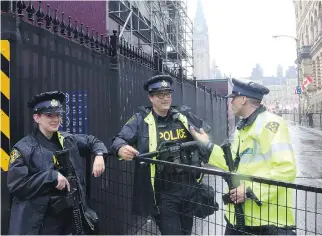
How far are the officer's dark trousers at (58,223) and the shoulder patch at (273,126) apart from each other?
68.2 inches

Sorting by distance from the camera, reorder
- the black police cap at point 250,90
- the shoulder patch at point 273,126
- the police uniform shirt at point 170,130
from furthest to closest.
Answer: the police uniform shirt at point 170,130
the black police cap at point 250,90
the shoulder patch at point 273,126

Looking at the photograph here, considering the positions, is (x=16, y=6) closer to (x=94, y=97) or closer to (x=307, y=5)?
(x=94, y=97)

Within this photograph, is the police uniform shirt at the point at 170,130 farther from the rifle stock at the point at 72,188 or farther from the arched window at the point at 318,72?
the arched window at the point at 318,72

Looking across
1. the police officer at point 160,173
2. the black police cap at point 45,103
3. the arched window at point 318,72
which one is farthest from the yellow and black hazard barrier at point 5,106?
the arched window at point 318,72

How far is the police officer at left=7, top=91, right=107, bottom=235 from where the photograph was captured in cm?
263

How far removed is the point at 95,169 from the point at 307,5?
51.6 meters

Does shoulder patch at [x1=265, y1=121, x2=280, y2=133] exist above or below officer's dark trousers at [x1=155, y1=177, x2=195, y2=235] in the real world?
above

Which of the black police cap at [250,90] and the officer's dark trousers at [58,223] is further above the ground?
the black police cap at [250,90]

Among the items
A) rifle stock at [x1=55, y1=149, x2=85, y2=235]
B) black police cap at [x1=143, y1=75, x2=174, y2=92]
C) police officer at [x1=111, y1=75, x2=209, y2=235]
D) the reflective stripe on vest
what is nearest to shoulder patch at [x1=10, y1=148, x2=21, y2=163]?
rifle stock at [x1=55, y1=149, x2=85, y2=235]

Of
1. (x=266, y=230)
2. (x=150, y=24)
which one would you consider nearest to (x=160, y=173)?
(x=266, y=230)

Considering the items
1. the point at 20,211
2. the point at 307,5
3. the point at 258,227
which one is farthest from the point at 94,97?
the point at 307,5

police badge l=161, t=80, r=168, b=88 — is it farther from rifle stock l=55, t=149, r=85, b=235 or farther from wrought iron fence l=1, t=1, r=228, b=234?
rifle stock l=55, t=149, r=85, b=235

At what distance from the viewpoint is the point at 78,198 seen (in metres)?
2.97

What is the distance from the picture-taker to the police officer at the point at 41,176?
8.64 ft
